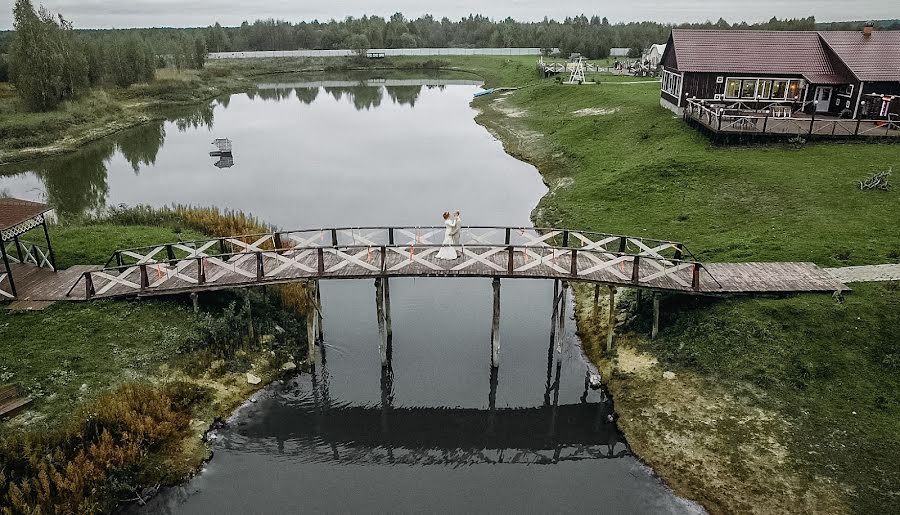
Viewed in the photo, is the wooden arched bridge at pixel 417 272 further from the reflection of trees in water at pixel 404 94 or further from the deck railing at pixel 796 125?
the reflection of trees in water at pixel 404 94

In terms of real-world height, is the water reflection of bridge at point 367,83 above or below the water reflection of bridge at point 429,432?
above

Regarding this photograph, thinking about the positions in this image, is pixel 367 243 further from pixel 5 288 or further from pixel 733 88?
pixel 733 88

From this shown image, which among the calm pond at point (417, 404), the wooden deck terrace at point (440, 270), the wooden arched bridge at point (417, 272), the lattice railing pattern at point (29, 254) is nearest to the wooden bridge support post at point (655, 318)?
the wooden arched bridge at point (417, 272)

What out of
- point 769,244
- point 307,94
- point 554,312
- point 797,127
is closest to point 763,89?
point 797,127

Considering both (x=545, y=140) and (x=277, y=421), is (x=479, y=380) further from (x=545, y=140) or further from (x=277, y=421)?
(x=545, y=140)

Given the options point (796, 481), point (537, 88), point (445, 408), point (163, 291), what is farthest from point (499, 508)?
point (537, 88)

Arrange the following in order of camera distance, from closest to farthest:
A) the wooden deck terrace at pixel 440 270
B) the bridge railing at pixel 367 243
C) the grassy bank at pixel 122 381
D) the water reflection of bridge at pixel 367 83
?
the grassy bank at pixel 122 381 < the wooden deck terrace at pixel 440 270 < the bridge railing at pixel 367 243 < the water reflection of bridge at pixel 367 83

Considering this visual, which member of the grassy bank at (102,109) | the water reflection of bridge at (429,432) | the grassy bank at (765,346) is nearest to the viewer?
the grassy bank at (765,346)
